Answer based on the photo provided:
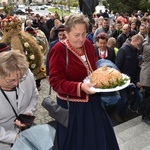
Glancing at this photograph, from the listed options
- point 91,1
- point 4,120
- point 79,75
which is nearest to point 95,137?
point 79,75

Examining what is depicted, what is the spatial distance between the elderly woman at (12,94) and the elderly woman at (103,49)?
8.58ft

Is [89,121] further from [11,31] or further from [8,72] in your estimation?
[11,31]

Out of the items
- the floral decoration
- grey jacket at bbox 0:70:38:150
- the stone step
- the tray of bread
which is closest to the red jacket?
the tray of bread

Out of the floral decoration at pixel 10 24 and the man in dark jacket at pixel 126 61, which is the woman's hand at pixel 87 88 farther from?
the floral decoration at pixel 10 24

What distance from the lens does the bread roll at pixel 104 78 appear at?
250cm

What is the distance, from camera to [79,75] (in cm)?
260

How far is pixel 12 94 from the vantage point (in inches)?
88.8

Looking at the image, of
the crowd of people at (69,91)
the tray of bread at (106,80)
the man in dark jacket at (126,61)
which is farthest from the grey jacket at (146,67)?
the tray of bread at (106,80)

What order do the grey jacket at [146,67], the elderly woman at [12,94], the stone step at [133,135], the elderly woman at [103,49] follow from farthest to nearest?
the elderly woman at [103,49], the grey jacket at [146,67], the stone step at [133,135], the elderly woman at [12,94]

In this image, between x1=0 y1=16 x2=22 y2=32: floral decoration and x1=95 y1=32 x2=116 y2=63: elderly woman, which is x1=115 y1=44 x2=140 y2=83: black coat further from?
x1=0 y1=16 x2=22 y2=32: floral decoration

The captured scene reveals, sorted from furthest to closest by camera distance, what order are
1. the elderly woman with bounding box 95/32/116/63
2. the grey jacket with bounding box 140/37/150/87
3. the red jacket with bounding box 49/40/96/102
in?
1. the elderly woman with bounding box 95/32/116/63
2. the grey jacket with bounding box 140/37/150/87
3. the red jacket with bounding box 49/40/96/102

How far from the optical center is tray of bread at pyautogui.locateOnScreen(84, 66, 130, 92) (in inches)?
97.9

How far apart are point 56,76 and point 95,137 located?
854 mm

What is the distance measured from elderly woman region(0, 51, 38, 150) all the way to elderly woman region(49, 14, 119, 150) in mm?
320
